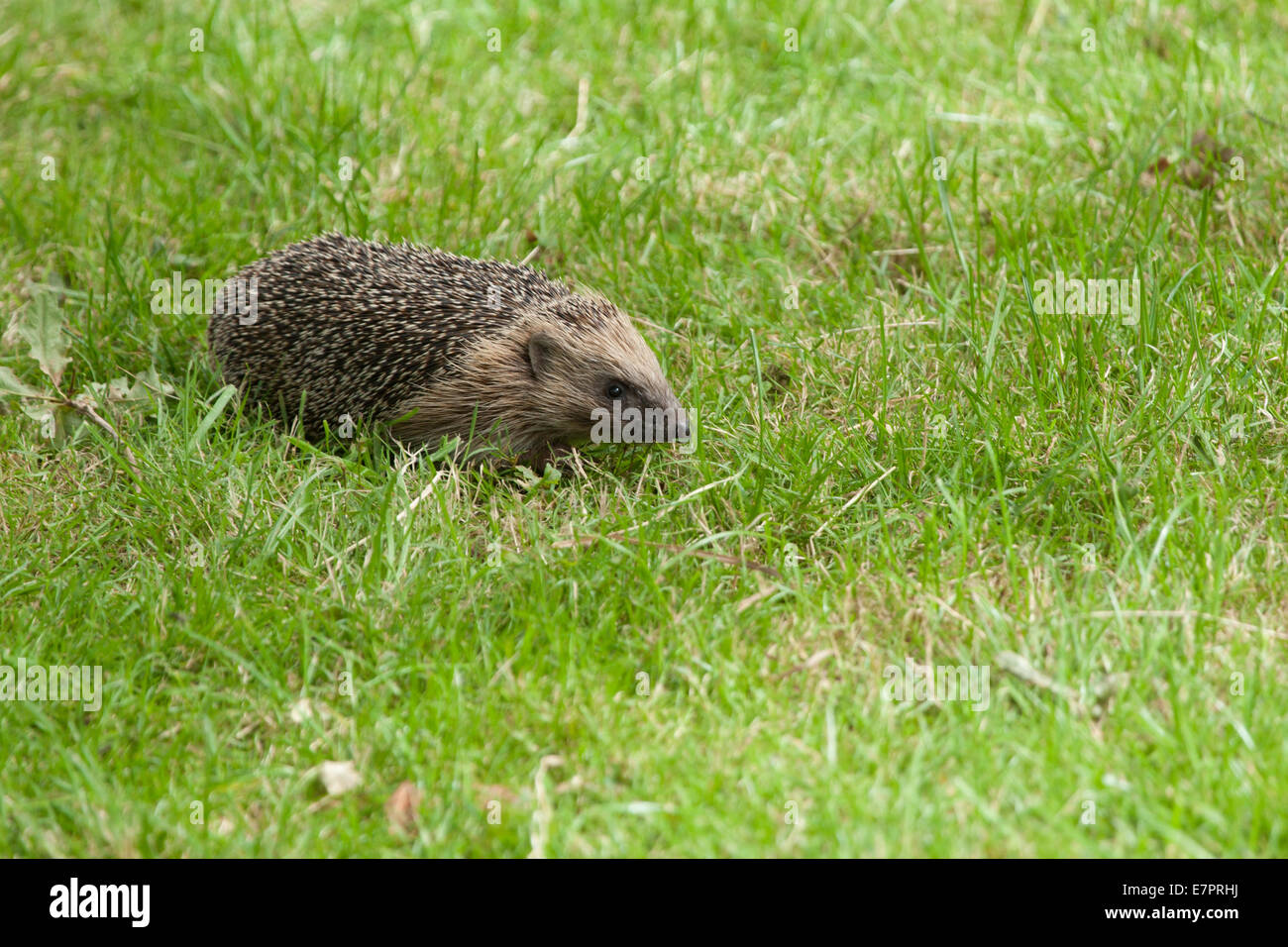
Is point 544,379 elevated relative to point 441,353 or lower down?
lower down

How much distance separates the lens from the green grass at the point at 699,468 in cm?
343

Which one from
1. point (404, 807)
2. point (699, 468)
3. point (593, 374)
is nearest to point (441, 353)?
point (593, 374)

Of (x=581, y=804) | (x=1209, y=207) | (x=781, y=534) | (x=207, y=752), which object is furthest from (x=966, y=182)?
(x=207, y=752)

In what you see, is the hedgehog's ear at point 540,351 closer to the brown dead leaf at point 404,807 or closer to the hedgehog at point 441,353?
the hedgehog at point 441,353

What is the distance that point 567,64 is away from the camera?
294 inches

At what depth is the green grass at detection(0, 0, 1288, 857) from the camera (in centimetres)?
343

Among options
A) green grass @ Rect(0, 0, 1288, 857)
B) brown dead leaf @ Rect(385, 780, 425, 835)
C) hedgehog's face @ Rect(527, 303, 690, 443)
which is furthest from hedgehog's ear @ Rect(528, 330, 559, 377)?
brown dead leaf @ Rect(385, 780, 425, 835)

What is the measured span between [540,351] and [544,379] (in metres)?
0.12

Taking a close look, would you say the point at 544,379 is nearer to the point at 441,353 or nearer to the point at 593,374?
the point at 593,374

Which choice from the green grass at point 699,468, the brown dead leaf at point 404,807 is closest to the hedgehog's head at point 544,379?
the green grass at point 699,468

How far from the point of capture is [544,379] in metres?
5.27

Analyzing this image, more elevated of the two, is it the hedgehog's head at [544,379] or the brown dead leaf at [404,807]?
the hedgehog's head at [544,379]

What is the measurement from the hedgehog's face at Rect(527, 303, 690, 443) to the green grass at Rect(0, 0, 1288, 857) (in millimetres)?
154

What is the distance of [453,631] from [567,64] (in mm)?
4534
